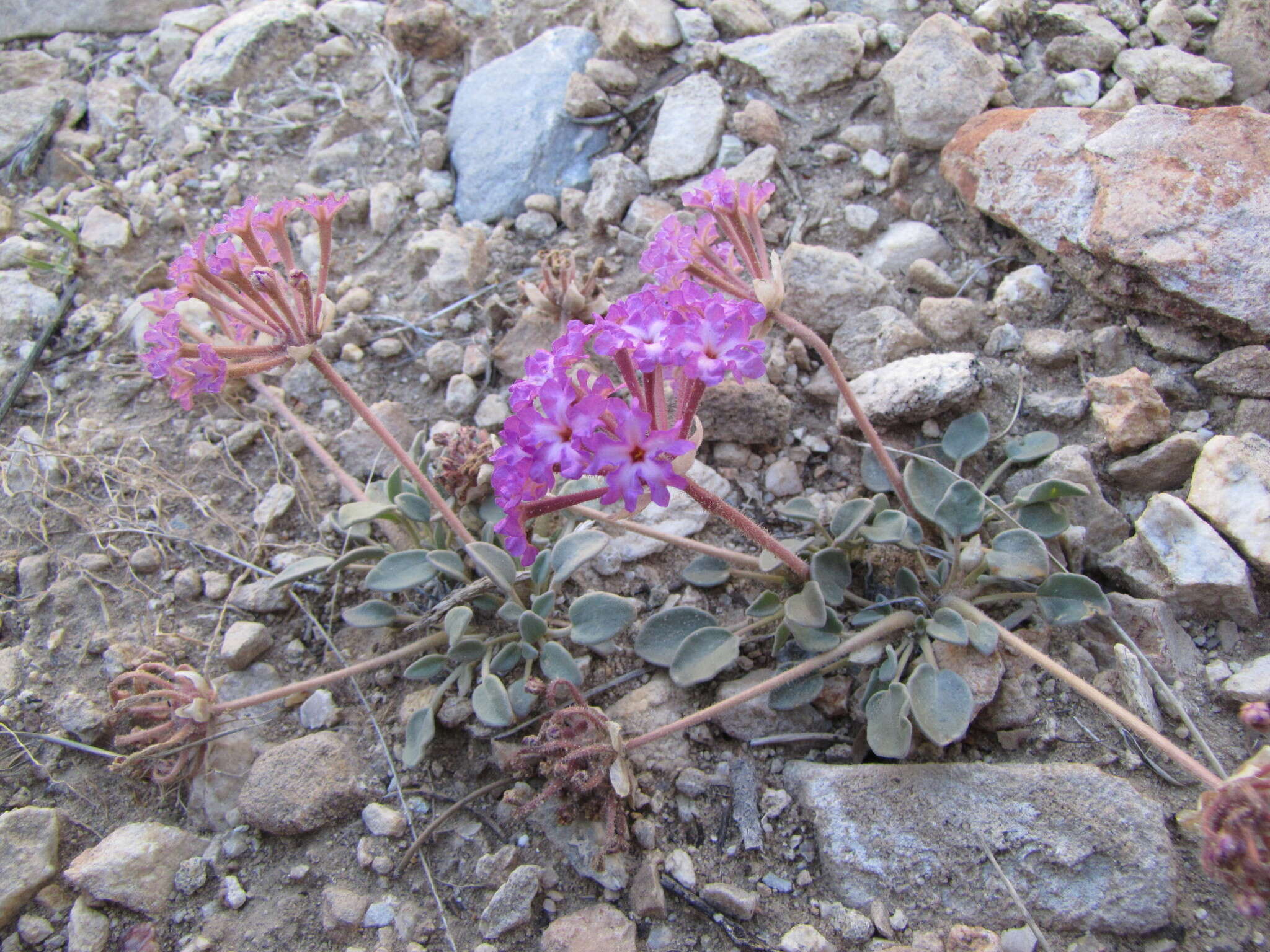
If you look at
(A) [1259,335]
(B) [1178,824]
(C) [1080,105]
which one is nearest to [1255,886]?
(B) [1178,824]

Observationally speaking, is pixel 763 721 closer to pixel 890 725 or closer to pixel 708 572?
pixel 890 725

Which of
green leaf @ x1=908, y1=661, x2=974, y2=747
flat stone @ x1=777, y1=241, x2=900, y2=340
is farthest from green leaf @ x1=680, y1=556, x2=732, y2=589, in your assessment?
flat stone @ x1=777, y1=241, x2=900, y2=340

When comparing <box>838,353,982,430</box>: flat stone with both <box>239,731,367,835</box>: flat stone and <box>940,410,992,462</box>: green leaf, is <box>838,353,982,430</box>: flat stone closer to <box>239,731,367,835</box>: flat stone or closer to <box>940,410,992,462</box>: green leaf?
<box>940,410,992,462</box>: green leaf

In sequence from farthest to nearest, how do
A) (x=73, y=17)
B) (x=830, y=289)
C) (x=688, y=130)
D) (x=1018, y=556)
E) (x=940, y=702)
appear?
(x=73, y=17), (x=688, y=130), (x=830, y=289), (x=1018, y=556), (x=940, y=702)

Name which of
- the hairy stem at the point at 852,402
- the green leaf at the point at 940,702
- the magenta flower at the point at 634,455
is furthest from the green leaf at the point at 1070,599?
the magenta flower at the point at 634,455

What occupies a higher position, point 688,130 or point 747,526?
point 688,130

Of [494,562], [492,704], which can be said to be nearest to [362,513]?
[494,562]

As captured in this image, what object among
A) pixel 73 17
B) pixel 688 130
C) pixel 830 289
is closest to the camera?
pixel 830 289
